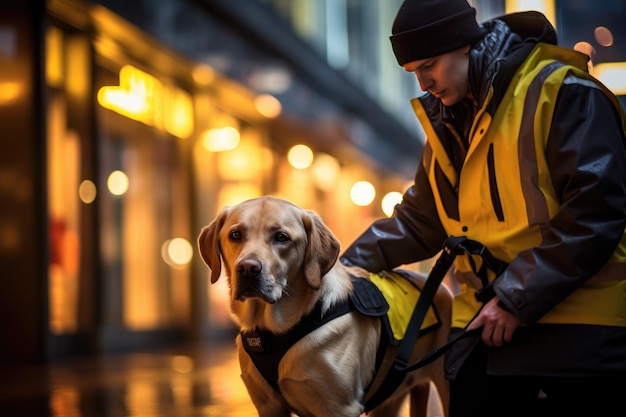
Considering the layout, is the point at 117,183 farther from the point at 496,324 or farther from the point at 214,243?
the point at 496,324

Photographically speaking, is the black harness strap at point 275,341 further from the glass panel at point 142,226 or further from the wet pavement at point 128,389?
the glass panel at point 142,226

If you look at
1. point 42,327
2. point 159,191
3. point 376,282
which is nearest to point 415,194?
point 376,282

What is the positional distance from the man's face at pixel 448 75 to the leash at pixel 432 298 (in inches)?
22.6

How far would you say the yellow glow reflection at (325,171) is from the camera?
22.3 meters

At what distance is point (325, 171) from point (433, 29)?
1945 centimetres

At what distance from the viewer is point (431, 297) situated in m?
4.16

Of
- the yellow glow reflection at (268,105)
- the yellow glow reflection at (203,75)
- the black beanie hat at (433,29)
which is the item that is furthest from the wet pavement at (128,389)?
the yellow glow reflection at (268,105)

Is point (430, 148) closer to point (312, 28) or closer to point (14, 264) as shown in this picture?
point (14, 264)

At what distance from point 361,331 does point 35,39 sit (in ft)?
24.8

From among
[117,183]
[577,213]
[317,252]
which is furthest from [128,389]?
[117,183]

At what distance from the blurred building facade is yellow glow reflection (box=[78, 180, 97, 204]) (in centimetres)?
2

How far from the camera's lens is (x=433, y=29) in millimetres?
3744

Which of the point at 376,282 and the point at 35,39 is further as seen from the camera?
the point at 35,39

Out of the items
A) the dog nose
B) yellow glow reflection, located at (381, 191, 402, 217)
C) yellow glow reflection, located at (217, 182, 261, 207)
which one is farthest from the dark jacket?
yellow glow reflection, located at (381, 191, 402, 217)
